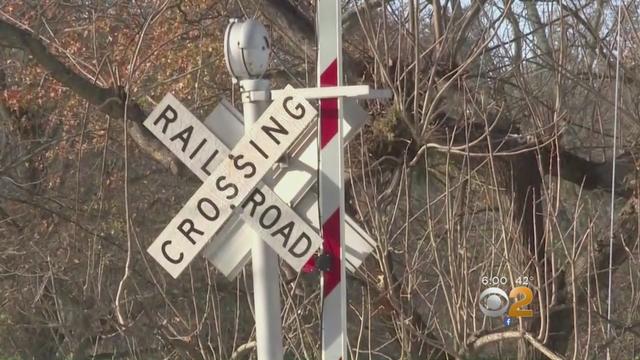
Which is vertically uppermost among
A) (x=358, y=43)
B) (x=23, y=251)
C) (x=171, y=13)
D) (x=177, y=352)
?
(x=358, y=43)

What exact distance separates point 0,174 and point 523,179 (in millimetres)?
5157

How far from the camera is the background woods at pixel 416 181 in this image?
5668mm

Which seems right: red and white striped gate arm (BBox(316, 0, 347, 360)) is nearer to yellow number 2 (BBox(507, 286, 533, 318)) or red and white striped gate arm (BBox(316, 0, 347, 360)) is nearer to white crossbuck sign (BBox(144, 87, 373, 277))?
white crossbuck sign (BBox(144, 87, 373, 277))

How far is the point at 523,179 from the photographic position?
7855 millimetres

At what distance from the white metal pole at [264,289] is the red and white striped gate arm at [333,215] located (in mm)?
224

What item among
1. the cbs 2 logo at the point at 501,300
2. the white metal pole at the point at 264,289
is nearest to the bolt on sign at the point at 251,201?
the white metal pole at the point at 264,289

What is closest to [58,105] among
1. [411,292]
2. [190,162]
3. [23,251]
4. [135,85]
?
[23,251]

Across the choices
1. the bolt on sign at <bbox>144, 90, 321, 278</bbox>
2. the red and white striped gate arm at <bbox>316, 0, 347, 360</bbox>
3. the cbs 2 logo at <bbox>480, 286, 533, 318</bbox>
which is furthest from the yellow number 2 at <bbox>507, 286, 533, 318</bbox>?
the bolt on sign at <bbox>144, 90, 321, 278</bbox>

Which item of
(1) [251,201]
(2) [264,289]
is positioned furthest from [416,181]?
(1) [251,201]

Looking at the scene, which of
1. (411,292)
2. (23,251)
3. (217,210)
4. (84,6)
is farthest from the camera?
(23,251)

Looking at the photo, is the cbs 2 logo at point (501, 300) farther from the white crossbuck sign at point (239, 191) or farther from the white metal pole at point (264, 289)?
the white metal pole at point (264, 289)

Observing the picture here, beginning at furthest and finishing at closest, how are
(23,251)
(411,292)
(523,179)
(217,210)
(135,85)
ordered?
(23,251)
(135,85)
(523,179)
(411,292)
(217,210)

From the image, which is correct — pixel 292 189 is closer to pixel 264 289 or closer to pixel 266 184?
pixel 266 184

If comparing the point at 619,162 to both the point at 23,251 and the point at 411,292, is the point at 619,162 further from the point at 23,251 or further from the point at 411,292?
the point at 23,251
